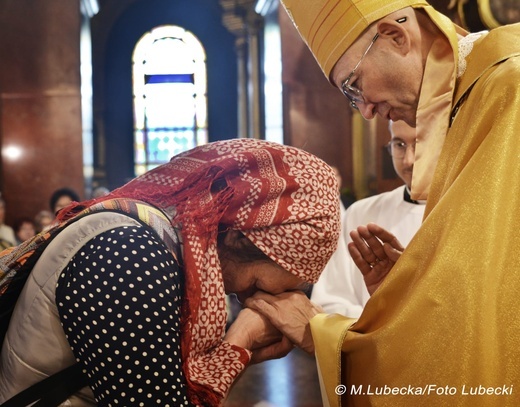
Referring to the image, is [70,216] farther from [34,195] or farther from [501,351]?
[34,195]

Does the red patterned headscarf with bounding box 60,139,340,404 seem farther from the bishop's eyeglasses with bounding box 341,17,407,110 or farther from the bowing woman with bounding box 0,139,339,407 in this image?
the bishop's eyeglasses with bounding box 341,17,407,110

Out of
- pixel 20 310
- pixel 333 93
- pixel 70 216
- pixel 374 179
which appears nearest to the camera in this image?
pixel 20 310

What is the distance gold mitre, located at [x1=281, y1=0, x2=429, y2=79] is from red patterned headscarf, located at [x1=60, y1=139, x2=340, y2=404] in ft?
1.88

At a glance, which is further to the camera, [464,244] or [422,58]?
[422,58]

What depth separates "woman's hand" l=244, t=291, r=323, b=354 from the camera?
2113 mm

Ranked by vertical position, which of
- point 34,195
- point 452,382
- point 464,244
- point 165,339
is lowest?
point 34,195

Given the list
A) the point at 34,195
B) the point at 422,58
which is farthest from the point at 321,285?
the point at 34,195

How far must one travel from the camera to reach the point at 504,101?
1840 mm

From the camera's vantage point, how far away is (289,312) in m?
2.14

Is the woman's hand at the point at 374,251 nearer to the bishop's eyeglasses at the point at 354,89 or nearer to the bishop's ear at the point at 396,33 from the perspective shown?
the bishop's eyeglasses at the point at 354,89

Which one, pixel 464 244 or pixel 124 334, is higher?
pixel 464 244

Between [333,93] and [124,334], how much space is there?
846 cm

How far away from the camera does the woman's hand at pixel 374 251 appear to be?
93.0 inches

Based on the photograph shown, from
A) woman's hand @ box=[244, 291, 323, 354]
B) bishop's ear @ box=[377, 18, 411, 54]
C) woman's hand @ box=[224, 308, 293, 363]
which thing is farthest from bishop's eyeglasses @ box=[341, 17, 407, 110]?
woman's hand @ box=[224, 308, 293, 363]
